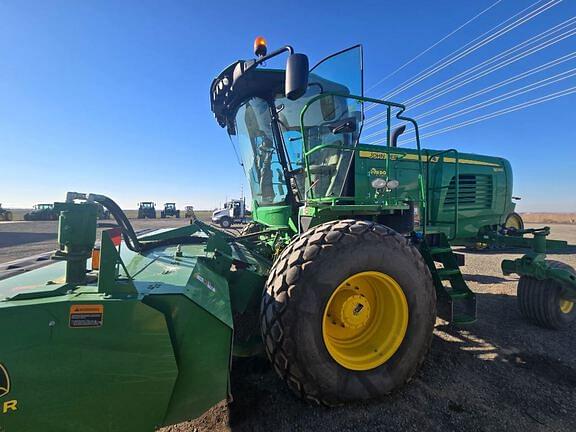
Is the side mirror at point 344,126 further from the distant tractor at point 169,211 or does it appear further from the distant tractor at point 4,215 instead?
the distant tractor at point 4,215

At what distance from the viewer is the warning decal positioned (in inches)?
65.6

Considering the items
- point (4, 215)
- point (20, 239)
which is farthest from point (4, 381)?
point (4, 215)

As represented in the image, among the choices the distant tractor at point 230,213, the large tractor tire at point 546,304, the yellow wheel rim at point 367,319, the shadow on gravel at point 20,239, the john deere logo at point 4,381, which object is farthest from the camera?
the distant tractor at point 230,213

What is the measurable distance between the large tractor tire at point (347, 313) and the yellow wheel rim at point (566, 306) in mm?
2907

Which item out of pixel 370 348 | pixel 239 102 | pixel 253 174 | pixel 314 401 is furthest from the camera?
pixel 253 174

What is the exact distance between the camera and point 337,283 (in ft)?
7.60

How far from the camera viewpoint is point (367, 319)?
2.68m

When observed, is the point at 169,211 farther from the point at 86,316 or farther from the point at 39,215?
the point at 86,316

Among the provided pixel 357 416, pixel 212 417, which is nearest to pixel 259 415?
pixel 212 417

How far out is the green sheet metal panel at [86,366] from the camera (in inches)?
62.1

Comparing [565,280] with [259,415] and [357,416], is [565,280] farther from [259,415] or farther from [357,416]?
[259,415]

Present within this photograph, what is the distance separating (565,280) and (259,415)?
412 centimetres

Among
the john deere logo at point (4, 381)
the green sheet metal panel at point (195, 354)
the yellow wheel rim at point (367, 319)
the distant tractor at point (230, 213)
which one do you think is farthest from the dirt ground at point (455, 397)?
the distant tractor at point (230, 213)

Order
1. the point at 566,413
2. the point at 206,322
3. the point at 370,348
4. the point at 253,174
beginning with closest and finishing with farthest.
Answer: the point at 206,322, the point at 566,413, the point at 370,348, the point at 253,174
